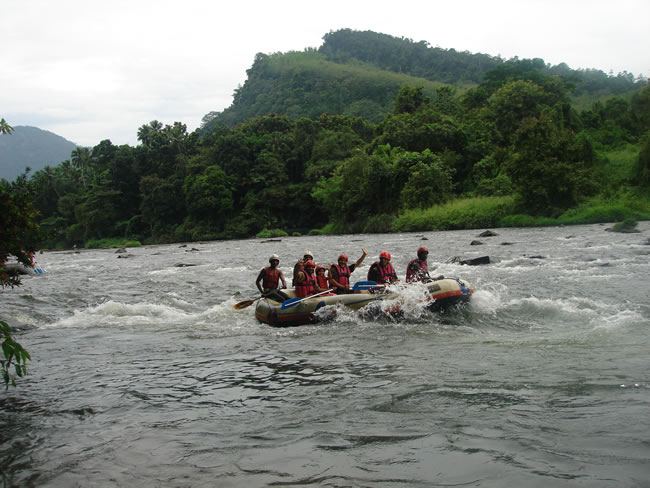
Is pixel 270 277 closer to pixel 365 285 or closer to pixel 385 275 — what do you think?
pixel 365 285

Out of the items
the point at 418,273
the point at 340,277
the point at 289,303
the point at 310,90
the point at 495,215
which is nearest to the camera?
the point at 289,303

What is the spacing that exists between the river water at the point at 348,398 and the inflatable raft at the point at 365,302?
0.88 feet

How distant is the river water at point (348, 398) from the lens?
431 centimetres

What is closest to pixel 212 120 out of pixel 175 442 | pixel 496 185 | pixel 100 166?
pixel 100 166

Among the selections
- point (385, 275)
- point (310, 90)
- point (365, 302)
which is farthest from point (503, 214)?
point (310, 90)

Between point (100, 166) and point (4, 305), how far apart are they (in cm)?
6841

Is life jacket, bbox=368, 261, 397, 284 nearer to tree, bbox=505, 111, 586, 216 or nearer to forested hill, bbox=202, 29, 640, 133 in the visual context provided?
tree, bbox=505, 111, 586, 216

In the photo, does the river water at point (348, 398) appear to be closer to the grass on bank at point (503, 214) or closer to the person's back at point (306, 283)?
the person's back at point (306, 283)

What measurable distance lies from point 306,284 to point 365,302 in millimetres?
1614

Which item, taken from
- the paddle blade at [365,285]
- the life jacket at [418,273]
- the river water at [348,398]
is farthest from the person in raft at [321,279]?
the life jacket at [418,273]

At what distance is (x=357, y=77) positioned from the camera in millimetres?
125812

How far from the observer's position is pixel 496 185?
4119 cm

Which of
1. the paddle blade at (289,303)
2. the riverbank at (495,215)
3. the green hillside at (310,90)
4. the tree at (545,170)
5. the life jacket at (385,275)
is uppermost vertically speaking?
the green hillside at (310,90)

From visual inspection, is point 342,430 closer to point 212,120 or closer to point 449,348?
point 449,348
